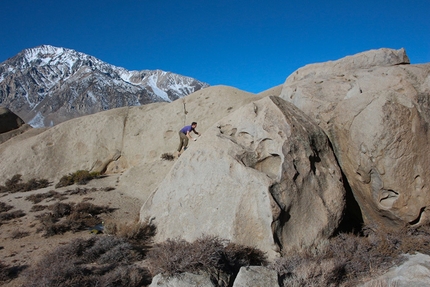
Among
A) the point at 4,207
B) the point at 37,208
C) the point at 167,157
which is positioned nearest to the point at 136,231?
the point at 37,208

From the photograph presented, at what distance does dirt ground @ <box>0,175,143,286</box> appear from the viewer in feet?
21.5

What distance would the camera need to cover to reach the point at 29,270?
5676 millimetres

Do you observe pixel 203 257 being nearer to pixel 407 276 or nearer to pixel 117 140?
pixel 407 276

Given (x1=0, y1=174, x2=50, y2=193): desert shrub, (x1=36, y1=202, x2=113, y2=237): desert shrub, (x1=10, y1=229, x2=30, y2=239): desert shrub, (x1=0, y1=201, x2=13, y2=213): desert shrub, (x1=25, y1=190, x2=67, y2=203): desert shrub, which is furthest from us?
(x1=0, y1=174, x2=50, y2=193): desert shrub

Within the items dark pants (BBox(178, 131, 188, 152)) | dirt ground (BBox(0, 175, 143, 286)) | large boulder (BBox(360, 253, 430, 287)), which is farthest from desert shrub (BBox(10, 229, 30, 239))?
large boulder (BBox(360, 253, 430, 287))

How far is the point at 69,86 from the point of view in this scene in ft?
254

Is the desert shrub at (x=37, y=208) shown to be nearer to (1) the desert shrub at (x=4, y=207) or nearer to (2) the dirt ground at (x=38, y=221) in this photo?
(2) the dirt ground at (x=38, y=221)

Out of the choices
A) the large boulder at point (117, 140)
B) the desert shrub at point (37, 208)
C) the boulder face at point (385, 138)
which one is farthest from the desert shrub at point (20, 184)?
the boulder face at point (385, 138)

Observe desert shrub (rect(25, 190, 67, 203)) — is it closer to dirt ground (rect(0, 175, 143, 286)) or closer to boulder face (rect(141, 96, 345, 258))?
dirt ground (rect(0, 175, 143, 286))

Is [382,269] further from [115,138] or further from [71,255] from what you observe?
[115,138]

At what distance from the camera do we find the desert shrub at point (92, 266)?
493 cm

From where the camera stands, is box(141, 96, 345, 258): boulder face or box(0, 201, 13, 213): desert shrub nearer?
box(141, 96, 345, 258): boulder face

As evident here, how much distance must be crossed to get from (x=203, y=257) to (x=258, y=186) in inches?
71.1

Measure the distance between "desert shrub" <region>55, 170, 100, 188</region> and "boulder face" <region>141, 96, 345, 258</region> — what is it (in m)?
5.98
